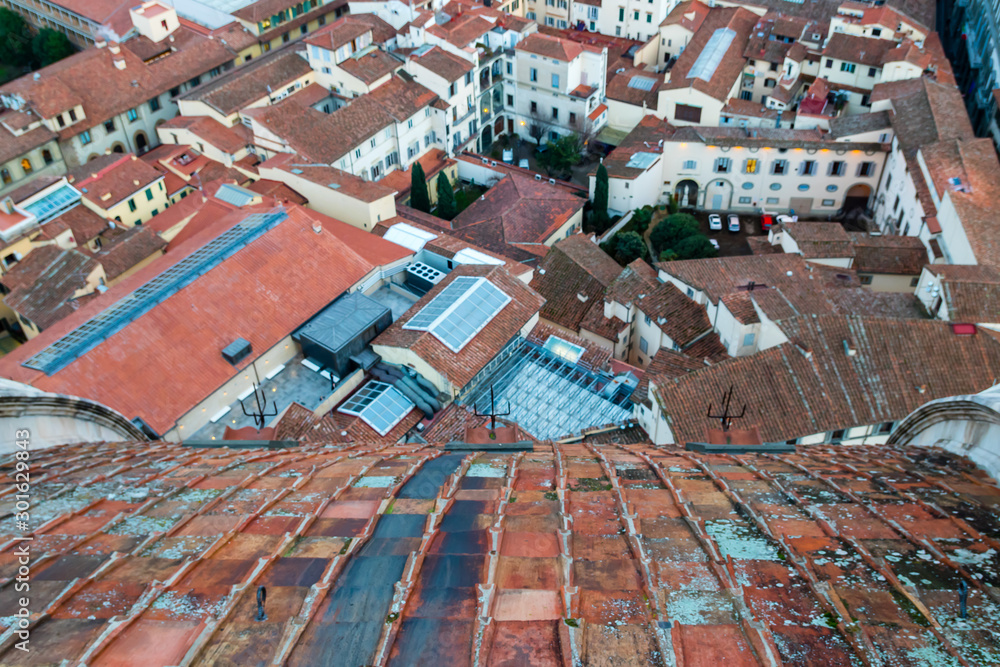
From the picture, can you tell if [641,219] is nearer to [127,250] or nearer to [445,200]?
[445,200]

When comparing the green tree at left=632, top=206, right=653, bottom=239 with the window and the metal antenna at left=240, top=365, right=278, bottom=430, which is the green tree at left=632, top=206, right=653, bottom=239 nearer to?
the window

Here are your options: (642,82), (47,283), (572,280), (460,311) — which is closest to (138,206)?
(47,283)

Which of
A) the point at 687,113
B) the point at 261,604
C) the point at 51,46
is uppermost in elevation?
the point at 261,604

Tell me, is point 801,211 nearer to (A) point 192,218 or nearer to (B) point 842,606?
(A) point 192,218

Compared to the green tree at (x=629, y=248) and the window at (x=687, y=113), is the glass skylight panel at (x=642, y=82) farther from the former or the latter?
the green tree at (x=629, y=248)

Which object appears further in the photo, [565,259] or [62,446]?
[565,259]

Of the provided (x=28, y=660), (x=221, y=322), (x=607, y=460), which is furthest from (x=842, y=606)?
(x=221, y=322)
